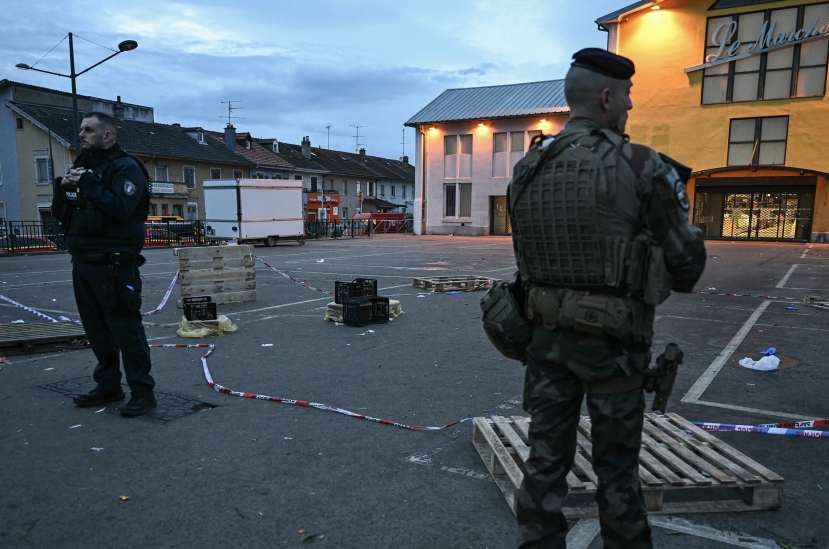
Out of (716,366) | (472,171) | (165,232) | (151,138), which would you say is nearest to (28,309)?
(716,366)

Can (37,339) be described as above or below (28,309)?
above

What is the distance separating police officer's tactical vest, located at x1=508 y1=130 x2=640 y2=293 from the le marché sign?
32619 millimetres

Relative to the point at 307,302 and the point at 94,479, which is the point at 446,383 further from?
the point at 307,302

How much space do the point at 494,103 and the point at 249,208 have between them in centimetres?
2080

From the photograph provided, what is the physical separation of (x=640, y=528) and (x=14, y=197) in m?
51.1

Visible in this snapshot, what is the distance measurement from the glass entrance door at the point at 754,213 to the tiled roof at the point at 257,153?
37.5 metres

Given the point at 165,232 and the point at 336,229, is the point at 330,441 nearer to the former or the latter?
the point at 165,232

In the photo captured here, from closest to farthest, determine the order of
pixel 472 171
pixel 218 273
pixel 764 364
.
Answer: pixel 764 364 → pixel 218 273 → pixel 472 171

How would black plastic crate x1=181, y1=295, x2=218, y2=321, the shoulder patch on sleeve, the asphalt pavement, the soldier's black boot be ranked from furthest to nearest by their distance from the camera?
black plastic crate x1=181, y1=295, x2=218, y2=321 < the soldier's black boot < the asphalt pavement < the shoulder patch on sleeve

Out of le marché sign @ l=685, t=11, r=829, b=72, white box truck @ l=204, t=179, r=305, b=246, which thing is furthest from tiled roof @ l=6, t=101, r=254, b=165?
le marché sign @ l=685, t=11, r=829, b=72

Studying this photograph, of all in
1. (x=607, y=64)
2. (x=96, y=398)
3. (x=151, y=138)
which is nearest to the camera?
(x=607, y=64)

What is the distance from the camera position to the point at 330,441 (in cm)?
414

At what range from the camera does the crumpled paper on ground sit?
5895 millimetres

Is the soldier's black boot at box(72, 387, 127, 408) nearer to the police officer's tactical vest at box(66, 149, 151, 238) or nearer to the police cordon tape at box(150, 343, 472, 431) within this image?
the police cordon tape at box(150, 343, 472, 431)
